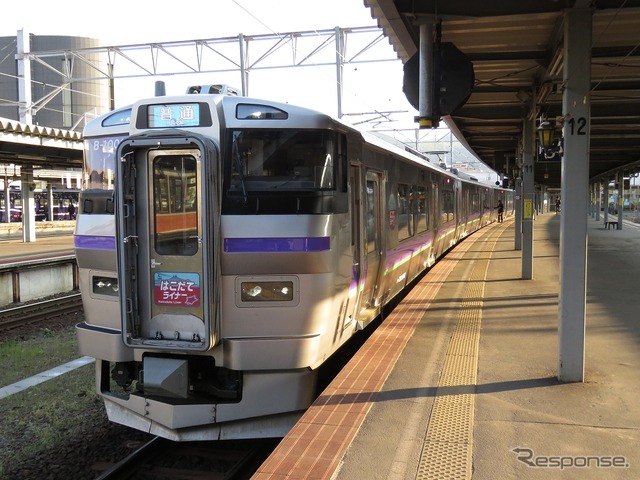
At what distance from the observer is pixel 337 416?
436cm

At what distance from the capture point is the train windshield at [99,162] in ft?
17.2

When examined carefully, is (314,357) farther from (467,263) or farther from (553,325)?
(467,263)

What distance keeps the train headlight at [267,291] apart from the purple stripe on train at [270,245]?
0.76ft

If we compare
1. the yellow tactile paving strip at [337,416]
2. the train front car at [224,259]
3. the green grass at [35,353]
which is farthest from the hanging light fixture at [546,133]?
the green grass at [35,353]

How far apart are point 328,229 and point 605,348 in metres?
3.69

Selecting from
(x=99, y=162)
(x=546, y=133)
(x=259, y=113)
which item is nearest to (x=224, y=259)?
(x=259, y=113)

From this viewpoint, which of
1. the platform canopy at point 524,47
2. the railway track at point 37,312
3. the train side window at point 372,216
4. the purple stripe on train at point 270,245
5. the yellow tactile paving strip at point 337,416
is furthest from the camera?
the railway track at point 37,312

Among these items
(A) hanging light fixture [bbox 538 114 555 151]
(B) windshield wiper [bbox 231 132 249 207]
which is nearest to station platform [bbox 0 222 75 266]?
(B) windshield wiper [bbox 231 132 249 207]

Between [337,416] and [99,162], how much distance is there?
3.09 meters

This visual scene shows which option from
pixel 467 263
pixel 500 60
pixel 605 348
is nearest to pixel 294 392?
pixel 605 348

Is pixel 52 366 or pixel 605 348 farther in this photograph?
pixel 52 366

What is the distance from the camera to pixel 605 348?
6.44 metres

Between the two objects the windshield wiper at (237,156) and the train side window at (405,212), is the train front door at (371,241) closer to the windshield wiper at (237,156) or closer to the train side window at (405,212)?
the train side window at (405,212)

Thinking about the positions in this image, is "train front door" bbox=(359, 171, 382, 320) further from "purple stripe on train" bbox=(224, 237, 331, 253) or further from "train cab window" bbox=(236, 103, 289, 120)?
"train cab window" bbox=(236, 103, 289, 120)
